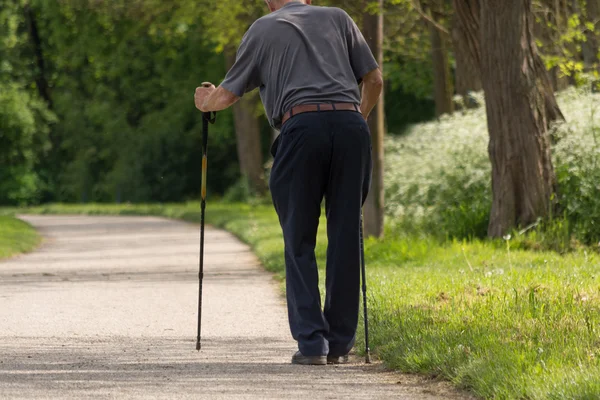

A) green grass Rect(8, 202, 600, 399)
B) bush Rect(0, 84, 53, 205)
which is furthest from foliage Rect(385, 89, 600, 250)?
bush Rect(0, 84, 53, 205)

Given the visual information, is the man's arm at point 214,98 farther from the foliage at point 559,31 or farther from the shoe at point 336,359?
the foliage at point 559,31

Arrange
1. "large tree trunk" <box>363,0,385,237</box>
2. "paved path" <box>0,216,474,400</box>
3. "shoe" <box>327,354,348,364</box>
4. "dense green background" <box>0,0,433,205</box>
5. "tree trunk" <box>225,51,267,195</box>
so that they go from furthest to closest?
1. "dense green background" <box>0,0,433,205</box>
2. "tree trunk" <box>225,51,267,195</box>
3. "large tree trunk" <box>363,0,385,237</box>
4. "shoe" <box>327,354,348,364</box>
5. "paved path" <box>0,216,474,400</box>

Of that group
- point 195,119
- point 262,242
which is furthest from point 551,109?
point 195,119

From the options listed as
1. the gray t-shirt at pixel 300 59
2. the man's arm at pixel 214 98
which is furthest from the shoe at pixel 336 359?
the man's arm at pixel 214 98

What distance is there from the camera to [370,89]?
7027 millimetres

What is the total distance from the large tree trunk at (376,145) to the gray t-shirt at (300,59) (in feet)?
30.2

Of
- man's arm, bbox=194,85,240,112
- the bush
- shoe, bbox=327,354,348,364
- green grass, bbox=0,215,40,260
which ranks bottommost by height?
the bush

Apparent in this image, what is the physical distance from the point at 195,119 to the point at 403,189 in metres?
31.1

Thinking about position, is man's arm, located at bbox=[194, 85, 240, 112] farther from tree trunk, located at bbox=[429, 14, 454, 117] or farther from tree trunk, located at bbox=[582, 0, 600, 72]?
tree trunk, located at bbox=[429, 14, 454, 117]

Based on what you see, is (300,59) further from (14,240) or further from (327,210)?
(14,240)

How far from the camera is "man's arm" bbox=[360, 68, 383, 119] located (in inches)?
274

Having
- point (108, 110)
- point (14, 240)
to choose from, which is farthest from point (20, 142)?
point (14, 240)

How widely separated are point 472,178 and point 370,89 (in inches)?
361

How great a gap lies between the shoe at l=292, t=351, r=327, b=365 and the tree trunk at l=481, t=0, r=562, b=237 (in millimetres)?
7701
